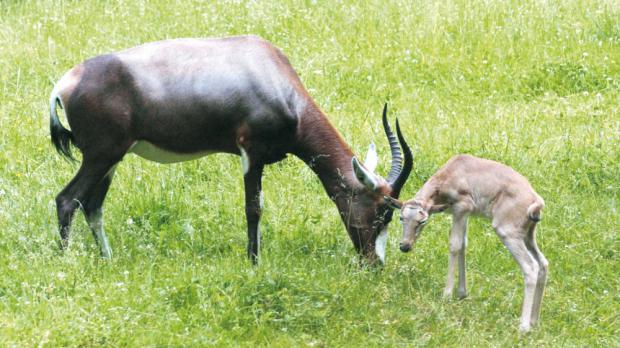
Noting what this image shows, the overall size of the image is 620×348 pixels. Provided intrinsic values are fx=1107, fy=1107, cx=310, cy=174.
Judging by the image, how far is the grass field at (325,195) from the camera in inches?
301

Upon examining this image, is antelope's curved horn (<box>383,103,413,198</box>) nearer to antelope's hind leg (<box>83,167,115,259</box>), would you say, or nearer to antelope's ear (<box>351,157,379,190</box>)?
antelope's ear (<box>351,157,379,190</box>)

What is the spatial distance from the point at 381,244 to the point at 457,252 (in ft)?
2.65

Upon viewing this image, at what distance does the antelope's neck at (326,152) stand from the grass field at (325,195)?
48 cm

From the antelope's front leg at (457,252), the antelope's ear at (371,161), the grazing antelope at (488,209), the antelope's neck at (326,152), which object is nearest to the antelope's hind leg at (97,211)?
the antelope's neck at (326,152)

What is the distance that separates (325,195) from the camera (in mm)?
10172

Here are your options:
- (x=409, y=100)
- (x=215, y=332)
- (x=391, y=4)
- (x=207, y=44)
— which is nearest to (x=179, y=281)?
(x=215, y=332)

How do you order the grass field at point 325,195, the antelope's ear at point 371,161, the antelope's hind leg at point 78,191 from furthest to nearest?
1. the antelope's ear at point 371,161
2. the antelope's hind leg at point 78,191
3. the grass field at point 325,195

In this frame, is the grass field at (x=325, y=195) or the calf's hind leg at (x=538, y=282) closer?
the grass field at (x=325, y=195)

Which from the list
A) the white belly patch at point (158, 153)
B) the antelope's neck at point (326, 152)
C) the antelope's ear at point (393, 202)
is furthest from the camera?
the antelope's neck at point (326, 152)

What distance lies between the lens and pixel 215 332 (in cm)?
746

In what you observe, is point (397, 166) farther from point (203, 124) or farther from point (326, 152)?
point (203, 124)

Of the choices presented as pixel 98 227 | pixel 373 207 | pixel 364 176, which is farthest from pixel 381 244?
pixel 98 227

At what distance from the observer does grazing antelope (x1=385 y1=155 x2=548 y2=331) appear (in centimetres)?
771

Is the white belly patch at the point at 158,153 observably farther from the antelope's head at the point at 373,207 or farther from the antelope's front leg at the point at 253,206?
the antelope's head at the point at 373,207
